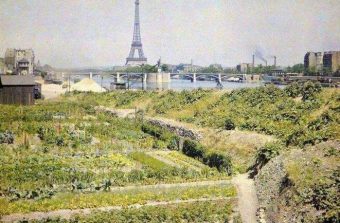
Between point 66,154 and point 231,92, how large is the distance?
18847 millimetres

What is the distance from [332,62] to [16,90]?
4472cm

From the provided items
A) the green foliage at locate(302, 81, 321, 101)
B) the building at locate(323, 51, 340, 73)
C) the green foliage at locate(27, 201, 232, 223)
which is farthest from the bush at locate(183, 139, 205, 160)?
the building at locate(323, 51, 340, 73)

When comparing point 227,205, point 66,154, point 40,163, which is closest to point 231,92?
point 66,154

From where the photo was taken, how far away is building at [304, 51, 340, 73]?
66312 mm

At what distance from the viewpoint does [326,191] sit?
1506 cm

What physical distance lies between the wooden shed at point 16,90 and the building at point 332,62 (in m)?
40.3

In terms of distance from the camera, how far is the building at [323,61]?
218ft

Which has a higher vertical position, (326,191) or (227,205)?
(326,191)

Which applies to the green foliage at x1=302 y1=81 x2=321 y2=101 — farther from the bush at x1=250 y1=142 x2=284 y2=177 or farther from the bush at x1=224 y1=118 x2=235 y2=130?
the bush at x1=250 y1=142 x2=284 y2=177

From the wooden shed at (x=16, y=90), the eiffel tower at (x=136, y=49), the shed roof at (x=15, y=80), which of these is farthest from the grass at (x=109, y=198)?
the eiffel tower at (x=136, y=49)

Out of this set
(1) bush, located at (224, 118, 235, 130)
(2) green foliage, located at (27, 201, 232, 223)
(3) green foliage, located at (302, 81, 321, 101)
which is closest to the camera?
(2) green foliage, located at (27, 201, 232, 223)

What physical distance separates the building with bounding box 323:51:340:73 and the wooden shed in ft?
132

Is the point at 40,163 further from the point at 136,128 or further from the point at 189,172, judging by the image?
the point at 136,128

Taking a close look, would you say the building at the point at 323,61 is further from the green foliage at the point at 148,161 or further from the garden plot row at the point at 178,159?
the green foliage at the point at 148,161
